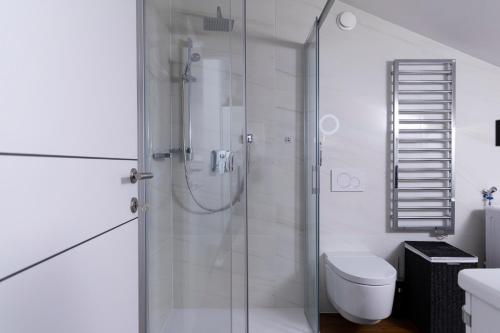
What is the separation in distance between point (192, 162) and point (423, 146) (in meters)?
1.84

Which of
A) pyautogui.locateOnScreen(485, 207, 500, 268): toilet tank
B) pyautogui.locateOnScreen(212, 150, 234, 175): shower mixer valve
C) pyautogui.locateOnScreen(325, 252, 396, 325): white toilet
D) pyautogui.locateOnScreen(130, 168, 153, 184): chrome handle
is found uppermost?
pyautogui.locateOnScreen(212, 150, 234, 175): shower mixer valve

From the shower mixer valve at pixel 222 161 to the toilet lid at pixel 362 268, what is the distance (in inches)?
39.9

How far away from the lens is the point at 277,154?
2094 millimetres

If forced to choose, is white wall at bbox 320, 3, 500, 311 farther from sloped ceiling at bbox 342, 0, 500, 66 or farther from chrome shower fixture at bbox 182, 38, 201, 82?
chrome shower fixture at bbox 182, 38, 201, 82

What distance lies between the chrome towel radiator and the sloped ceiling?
0.18 m

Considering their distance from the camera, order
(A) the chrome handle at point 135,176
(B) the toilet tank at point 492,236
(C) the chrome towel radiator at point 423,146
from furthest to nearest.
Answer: (C) the chrome towel radiator at point 423,146, (B) the toilet tank at point 492,236, (A) the chrome handle at point 135,176

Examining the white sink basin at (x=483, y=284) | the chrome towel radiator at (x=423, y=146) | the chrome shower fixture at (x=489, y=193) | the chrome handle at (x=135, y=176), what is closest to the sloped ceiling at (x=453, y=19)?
the chrome towel radiator at (x=423, y=146)

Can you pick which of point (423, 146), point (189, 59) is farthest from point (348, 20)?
point (189, 59)

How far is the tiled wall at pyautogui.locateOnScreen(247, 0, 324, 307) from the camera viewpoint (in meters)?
2.08

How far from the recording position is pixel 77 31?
0.69 m

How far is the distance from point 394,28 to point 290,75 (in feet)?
2.94

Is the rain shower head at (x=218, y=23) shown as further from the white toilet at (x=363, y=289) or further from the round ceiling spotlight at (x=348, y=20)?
the white toilet at (x=363, y=289)

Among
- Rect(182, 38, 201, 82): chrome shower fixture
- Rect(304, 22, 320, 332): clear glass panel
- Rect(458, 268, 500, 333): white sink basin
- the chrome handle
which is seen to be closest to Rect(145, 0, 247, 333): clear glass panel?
Rect(182, 38, 201, 82): chrome shower fixture

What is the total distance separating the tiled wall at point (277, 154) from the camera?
2080 mm
